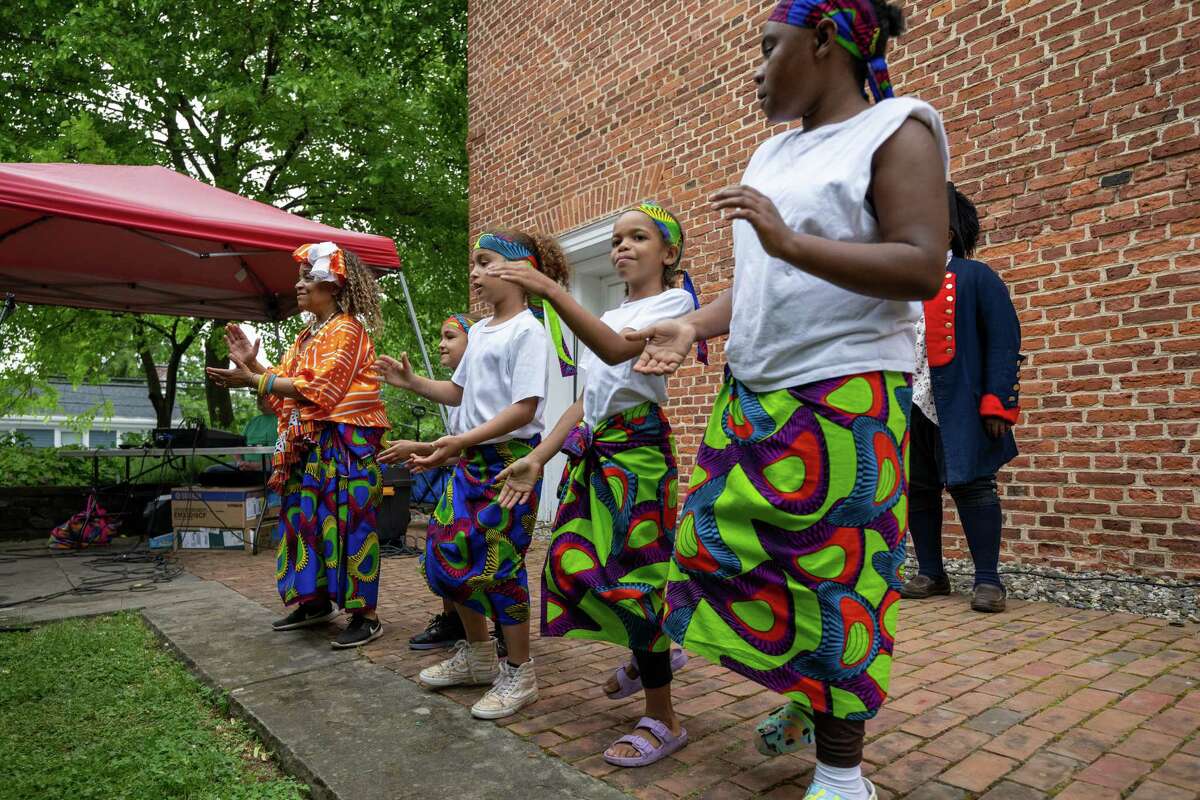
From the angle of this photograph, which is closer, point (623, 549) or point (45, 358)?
point (623, 549)

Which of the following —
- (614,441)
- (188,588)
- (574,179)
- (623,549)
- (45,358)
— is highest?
(574,179)

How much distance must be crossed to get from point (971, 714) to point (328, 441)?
2809 mm

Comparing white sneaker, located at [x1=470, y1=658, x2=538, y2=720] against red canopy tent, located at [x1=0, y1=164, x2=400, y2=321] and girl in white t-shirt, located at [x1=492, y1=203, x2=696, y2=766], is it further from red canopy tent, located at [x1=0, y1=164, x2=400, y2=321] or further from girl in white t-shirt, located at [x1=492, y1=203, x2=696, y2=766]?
red canopy tent, located at [x1=0, y1=164, x2=400, y2=321]

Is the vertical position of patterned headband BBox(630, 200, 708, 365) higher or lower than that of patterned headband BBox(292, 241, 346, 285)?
lower

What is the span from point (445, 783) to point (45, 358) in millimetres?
11762

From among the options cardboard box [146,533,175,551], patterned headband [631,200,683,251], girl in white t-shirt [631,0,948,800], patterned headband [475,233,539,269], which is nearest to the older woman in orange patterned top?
patterned headband [475,233,539,269]

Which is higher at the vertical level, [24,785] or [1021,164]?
[1021,164]

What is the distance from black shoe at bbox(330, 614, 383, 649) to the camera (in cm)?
351

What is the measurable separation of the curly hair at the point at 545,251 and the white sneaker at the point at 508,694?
1400 mm

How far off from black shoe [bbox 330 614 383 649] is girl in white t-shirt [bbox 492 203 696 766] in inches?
59.5

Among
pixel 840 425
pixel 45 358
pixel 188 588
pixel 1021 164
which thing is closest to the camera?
pixel 840 425

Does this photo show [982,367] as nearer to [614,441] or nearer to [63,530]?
[614,441]

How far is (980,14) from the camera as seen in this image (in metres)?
4.65

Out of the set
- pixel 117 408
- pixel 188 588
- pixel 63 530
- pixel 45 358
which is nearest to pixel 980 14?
pixel 188 588
